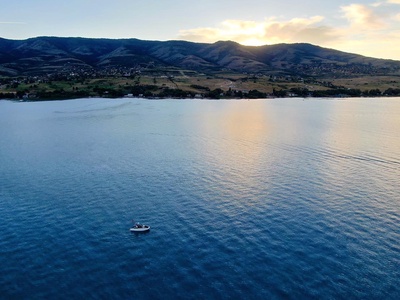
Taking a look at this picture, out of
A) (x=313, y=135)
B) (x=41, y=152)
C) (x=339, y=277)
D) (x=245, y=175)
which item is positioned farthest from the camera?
(x=313, y=135)

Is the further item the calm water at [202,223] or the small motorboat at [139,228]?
the small motorboat at [139,228]

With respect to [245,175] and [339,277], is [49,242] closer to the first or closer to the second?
[339,277]

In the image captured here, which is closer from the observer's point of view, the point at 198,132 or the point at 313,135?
the point at 313,135

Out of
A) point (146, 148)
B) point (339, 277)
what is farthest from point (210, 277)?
point (146, 148)

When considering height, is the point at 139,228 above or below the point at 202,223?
above

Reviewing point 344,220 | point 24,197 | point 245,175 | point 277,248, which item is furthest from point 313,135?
point 24,197

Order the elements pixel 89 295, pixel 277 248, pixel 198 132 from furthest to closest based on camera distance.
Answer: pixel 198 132 < pixel 277 248 < pixel 89 295

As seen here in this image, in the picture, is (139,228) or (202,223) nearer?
(139,228)

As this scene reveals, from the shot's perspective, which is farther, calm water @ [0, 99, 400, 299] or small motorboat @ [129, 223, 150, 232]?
small motorboat @ [129, 223, 150, 232]
